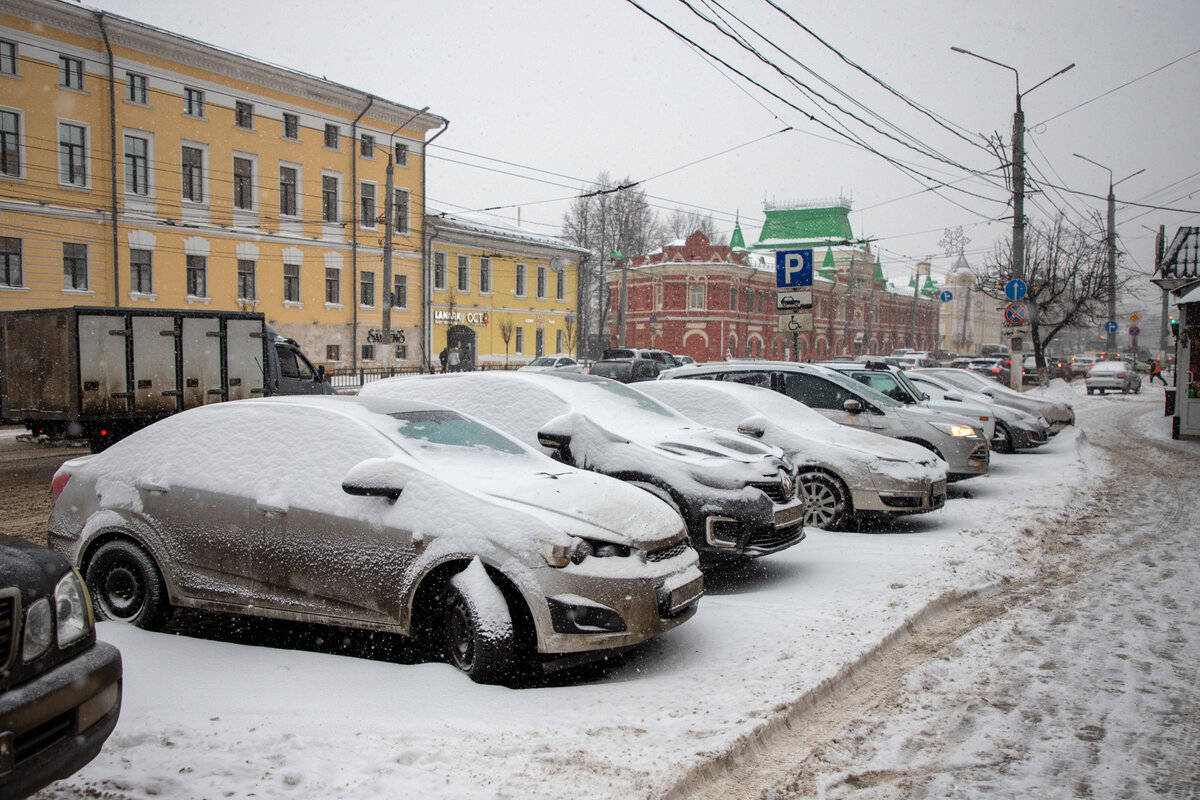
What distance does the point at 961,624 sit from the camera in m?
5.70

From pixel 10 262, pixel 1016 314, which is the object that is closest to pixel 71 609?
pixel 1016 314

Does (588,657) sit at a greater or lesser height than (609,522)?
lesser

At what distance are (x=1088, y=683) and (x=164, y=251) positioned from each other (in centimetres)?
3507

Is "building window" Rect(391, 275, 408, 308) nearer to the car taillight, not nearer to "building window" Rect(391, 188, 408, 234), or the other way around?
"building window" Rect(391, 188, 408, 234)

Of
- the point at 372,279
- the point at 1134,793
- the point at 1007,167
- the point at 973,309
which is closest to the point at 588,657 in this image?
the point at 1134,793

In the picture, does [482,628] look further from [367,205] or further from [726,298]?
[726,298]

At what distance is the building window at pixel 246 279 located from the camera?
35.7 meters

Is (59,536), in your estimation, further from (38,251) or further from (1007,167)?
(38,251)

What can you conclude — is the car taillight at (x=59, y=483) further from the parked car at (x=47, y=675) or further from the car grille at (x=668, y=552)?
the car grille at (x=668, y=552)

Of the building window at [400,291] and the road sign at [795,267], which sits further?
the building window at [400,291]

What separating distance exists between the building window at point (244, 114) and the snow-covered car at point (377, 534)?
112 feet

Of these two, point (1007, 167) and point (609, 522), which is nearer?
point (609, 522)

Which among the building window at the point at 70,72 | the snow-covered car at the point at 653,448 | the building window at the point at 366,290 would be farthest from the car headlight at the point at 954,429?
the building window at the point at 366,290

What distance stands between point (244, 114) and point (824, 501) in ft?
113
